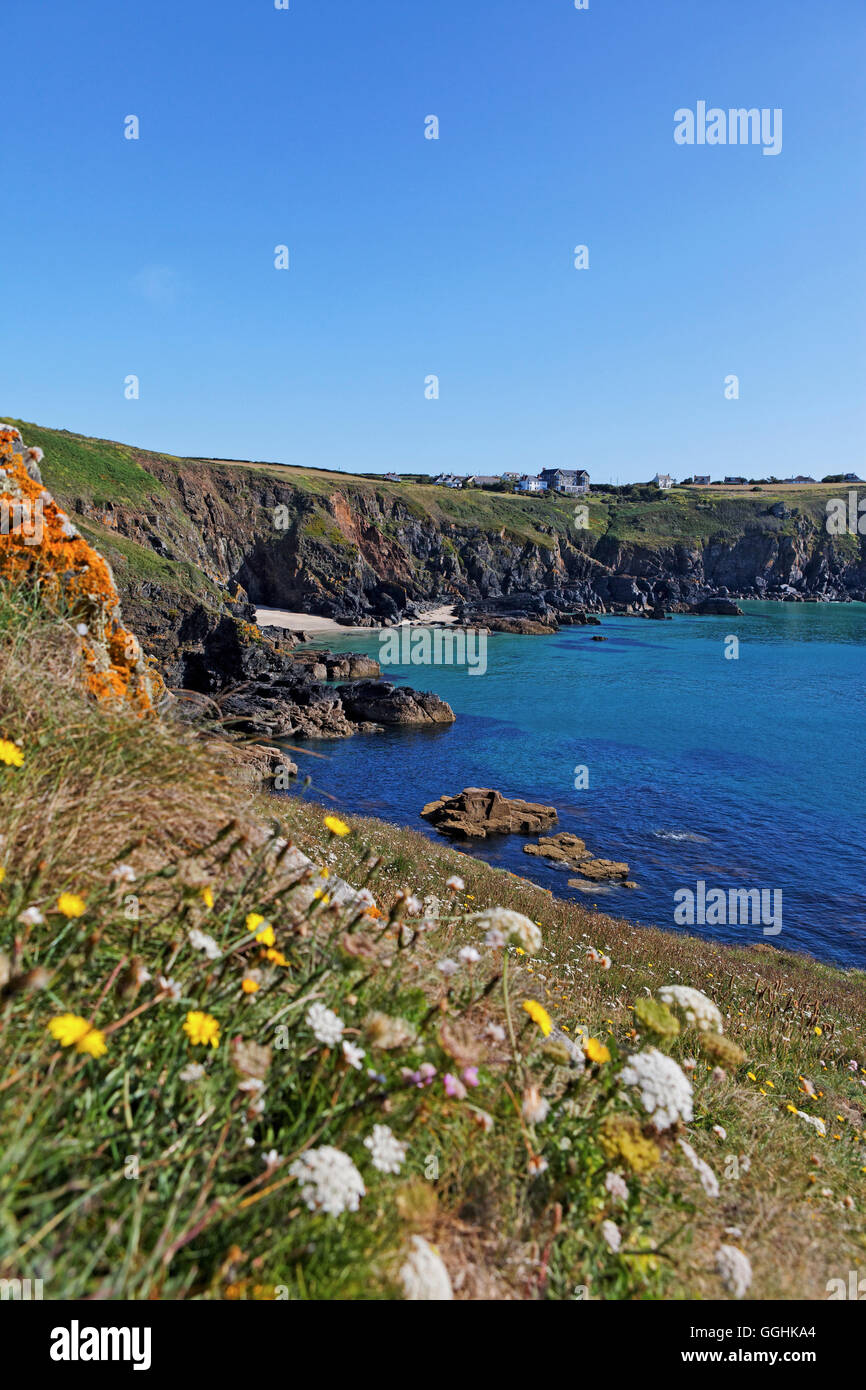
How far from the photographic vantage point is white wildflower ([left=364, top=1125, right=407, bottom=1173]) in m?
2.28

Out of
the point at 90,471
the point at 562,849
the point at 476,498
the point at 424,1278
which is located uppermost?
the point at 476,498

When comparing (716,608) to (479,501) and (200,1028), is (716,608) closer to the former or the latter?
(479,501)

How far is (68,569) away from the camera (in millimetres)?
6812

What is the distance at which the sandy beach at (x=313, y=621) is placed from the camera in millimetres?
85125

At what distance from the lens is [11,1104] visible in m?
2.09

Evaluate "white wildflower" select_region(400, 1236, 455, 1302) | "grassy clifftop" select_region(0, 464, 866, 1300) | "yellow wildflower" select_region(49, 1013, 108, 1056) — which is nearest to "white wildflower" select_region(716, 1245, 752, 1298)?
"grassy clifftop" select_region(0, 464, 866, 1300)

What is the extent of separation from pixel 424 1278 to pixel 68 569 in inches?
253

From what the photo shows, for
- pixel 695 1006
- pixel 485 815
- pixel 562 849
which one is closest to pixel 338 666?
pixel 485 815

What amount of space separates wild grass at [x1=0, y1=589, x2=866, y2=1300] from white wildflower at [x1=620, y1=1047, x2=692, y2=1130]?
118 millimetres

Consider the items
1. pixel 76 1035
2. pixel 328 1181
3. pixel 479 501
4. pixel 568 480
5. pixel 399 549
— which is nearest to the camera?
pixel 76 1035

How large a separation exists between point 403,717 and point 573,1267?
144 feet
